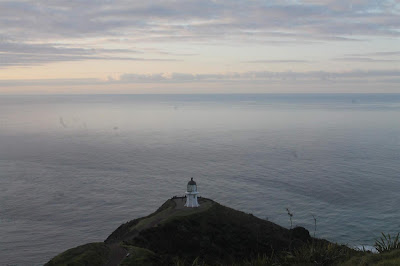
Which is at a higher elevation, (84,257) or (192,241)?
(84,257)

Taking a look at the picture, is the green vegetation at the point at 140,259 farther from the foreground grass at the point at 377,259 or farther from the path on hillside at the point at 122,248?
the foreground grass at the point at 377,259

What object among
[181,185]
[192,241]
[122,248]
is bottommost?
[192,241]

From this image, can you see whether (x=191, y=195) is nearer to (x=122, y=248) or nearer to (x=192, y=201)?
(x=192, y=201)

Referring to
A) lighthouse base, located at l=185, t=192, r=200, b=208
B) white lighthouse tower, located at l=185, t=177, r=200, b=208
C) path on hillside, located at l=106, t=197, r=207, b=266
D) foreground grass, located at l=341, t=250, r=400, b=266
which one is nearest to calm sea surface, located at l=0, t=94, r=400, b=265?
path on hillside, located at l=106, t=197, r=207, b=266

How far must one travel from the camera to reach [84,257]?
4662cm

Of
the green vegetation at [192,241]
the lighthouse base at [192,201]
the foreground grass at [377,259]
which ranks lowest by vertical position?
the green vegetation at [192,241]

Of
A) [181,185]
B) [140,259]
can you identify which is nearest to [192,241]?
[140,259]

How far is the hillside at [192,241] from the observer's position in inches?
1903

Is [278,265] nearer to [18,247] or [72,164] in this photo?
[18,247]

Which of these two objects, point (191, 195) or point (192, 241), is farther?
point (191, 195)

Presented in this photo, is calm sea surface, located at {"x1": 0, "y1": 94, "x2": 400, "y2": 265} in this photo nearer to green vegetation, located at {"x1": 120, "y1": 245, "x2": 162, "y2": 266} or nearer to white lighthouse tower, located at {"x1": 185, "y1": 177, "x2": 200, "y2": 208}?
white lighthouse tower, located at {"x1": 185, "y1": 177, "x2": 200, "y2": 208}

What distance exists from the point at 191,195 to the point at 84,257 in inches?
999

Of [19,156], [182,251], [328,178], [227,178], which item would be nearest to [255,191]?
[227,178]

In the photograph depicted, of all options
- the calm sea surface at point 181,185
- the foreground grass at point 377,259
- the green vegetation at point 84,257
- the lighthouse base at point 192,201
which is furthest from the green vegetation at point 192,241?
the foreground grass at point 377,259
